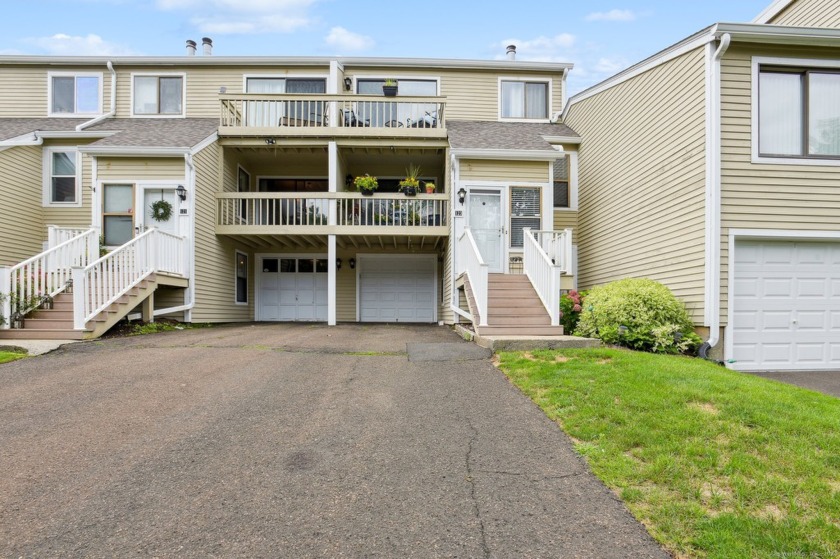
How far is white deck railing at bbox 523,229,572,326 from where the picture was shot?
776 centimetres

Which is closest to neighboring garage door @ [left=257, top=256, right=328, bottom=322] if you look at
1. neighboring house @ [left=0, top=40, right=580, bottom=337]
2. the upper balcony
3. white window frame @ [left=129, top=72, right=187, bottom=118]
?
neighboring house @ [left=0, top=40, right=580, bottom=337]

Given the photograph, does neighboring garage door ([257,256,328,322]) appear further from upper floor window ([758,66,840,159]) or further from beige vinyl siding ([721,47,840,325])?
upper floor window ([758,66,840,159])

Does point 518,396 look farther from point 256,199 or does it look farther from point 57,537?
point 256,199

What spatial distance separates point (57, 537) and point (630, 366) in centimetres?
521

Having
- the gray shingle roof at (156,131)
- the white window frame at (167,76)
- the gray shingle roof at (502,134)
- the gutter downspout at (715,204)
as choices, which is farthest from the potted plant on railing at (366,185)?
the gutter downspout at (715,204)

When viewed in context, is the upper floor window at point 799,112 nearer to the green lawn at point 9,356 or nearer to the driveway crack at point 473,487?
the driveway crack at point 473,487

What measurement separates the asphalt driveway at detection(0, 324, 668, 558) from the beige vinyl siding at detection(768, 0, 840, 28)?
9838 millimetres

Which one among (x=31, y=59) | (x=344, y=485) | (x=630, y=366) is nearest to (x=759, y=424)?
(x=630, y=366)

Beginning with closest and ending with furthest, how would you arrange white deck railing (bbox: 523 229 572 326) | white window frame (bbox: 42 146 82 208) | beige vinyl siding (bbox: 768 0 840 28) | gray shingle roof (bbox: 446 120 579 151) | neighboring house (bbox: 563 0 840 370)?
neighboring house (bbox: 563 0 840 370) < white deck railing (bbox: 523 229 572 326) < beige vinyl siding (bbox: 768 0 840 28) < gray shingle roof (bbox: 446 120 579 151) < white window frame (bbox: 42 146 82 208)

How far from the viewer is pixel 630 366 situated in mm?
5297

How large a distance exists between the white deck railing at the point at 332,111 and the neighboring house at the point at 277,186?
0.18ft

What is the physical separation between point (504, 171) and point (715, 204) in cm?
487

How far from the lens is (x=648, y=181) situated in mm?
9016

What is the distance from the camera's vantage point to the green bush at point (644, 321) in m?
6.91
